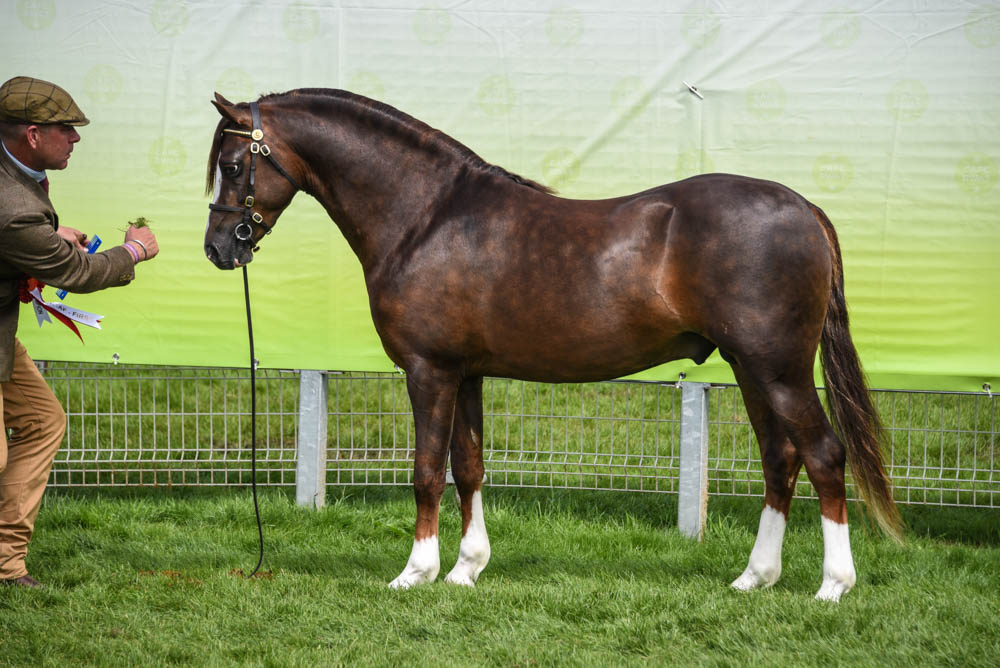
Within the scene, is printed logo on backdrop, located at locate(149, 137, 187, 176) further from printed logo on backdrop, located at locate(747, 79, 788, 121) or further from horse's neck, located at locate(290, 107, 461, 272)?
printed logo on backdrop, located at locate(747, 79, 788, 121)

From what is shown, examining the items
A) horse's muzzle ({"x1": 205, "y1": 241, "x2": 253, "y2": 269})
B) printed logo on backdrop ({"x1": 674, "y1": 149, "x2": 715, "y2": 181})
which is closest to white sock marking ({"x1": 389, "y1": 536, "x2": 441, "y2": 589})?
horse's muzzle ({"x1": 205, "y1": 241, "x2": 253, "y2": 269})

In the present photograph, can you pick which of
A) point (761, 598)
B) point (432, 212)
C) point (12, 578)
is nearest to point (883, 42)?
point (432, 212)

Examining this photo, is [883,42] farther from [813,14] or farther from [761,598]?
[761,598]

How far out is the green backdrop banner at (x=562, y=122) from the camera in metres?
5.39

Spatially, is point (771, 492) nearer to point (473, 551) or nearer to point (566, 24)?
point (473, 551)

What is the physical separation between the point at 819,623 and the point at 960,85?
315 cm

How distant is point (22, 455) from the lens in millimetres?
4562

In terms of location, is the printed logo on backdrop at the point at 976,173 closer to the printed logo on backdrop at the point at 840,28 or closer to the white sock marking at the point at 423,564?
the printed logo on backdrop at the point at 840,28

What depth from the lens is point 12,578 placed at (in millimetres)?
4492

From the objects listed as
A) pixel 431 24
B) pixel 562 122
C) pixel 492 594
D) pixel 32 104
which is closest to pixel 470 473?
pixel 492 594

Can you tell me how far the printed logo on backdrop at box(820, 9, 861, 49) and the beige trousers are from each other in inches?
175

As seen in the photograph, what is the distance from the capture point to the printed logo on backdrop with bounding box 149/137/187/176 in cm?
586

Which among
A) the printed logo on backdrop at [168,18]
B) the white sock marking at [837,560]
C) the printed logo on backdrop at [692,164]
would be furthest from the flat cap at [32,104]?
the white sock marking at [837,560]

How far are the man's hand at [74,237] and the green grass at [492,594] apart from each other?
5.07 ft
